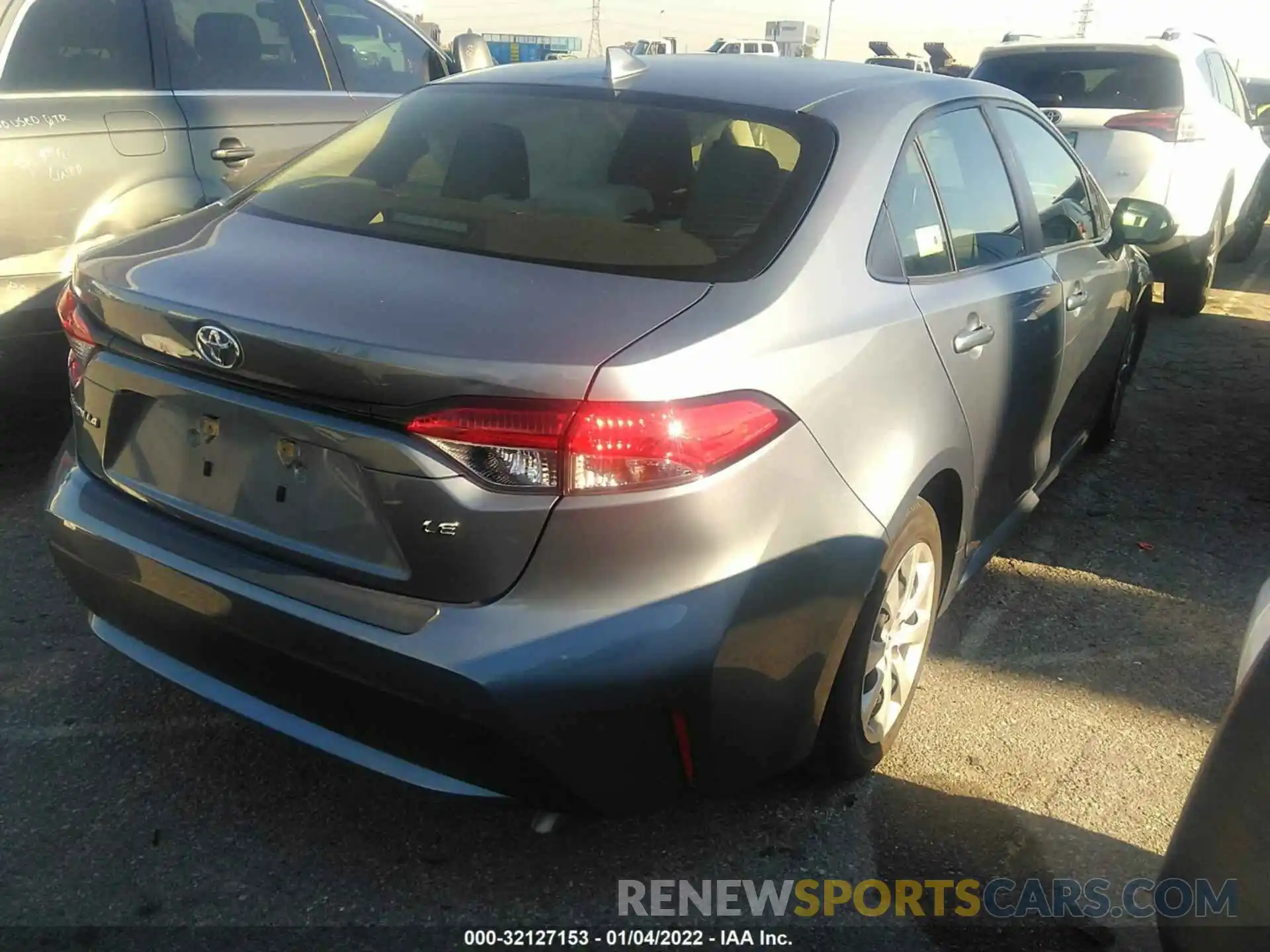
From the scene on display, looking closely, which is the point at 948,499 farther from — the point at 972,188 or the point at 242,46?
the point at 242,46

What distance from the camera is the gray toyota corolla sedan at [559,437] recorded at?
183 cm

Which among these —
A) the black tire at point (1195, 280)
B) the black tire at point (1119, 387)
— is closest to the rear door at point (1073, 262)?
the black tire at point (1119, 387)


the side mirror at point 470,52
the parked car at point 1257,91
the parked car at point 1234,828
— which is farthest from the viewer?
the parked car at point 1257,91

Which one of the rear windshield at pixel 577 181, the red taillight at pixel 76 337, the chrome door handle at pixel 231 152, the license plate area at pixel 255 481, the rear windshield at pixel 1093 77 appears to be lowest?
the rear windshield at pixel 1093 77

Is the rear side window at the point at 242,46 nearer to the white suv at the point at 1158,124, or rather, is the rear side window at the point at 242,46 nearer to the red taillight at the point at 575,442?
the red taillight at the point at 575,442

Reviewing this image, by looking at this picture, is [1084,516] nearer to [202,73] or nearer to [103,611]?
[103,611]

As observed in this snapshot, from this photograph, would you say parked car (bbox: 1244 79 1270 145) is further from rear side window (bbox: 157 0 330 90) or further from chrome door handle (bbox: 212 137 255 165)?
chrome door handle (bbox: 212 137 255 165)

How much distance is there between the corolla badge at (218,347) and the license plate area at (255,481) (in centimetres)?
8

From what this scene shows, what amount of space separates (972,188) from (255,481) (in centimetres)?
202

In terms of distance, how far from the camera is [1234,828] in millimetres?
1558

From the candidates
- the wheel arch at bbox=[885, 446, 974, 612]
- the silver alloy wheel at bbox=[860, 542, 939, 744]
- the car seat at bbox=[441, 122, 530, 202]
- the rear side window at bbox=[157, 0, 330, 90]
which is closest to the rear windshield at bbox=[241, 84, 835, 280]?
the car seat at bbox=[441, 122, 530, 202]

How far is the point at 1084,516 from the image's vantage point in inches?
172

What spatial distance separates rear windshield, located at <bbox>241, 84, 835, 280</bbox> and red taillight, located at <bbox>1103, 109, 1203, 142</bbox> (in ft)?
16.7
